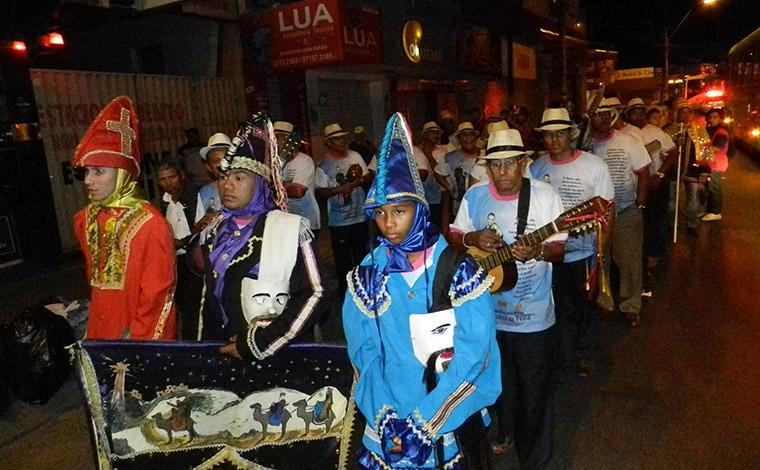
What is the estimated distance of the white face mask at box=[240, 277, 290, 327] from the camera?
9.57ft

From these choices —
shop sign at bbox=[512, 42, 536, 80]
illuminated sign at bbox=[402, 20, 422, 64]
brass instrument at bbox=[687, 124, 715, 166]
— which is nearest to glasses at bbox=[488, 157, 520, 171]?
brass instrument at bbox=[687, 124, 715, 166]

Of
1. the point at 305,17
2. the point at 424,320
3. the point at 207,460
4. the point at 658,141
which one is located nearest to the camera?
the point at 424,320

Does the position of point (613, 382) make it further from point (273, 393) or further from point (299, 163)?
point (299, 163)

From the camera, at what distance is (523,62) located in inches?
1112

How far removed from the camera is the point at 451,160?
900 centimetres

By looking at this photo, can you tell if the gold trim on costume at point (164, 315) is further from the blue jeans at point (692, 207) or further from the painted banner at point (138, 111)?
the blue jeans at point (692, 207)

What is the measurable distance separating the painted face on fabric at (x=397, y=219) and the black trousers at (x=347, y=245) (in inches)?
199

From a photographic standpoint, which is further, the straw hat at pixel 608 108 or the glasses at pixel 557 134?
the straw hat at pixel 608 108

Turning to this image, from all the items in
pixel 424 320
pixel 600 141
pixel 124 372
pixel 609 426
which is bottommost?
pixel 609 426

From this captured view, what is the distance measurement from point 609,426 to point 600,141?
128 inches

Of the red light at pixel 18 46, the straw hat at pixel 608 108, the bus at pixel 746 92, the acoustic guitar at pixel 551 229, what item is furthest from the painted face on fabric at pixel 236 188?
the bus at pixel 746 92

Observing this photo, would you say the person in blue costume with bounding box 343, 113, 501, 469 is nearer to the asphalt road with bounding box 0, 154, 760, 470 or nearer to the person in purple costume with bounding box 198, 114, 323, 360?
the person in purple costume with bounding box 198, 114, 323, 360

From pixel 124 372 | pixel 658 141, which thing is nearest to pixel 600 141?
pixel 658 141

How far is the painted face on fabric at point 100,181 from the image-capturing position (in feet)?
10.6
